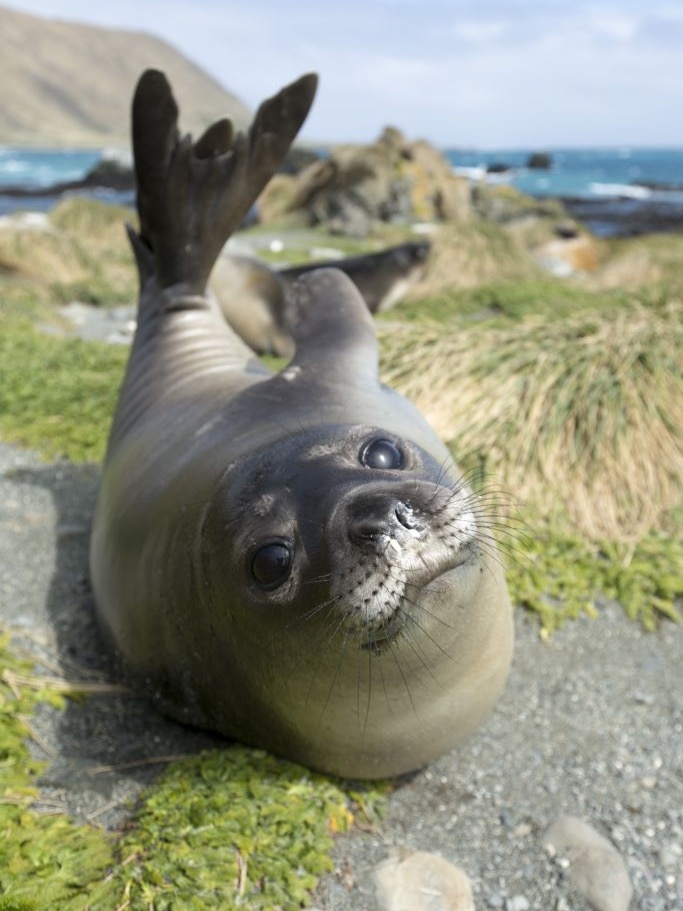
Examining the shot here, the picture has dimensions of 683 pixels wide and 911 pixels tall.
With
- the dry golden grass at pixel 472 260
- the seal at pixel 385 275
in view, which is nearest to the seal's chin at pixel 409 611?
the seal at pixel 385 275

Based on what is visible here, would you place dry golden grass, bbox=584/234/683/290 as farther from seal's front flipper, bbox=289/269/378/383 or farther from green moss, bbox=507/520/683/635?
seal's front flipper, bbox=289/269/378/383

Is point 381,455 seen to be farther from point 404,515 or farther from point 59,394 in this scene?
point 59,394

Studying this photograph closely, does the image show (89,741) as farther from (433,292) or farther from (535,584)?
(433,292)

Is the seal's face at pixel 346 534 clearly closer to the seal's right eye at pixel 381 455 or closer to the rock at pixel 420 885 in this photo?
the seal's right eye at pixel 381 455

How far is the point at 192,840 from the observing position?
104 inches

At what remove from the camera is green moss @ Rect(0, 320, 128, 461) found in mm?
5473

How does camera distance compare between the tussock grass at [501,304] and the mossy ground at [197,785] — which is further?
the tussock grass at [501,304]

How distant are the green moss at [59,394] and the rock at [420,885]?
311 cm

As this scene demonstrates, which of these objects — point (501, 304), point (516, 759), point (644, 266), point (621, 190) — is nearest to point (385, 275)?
point (501, 304)

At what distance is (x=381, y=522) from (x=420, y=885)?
3.63ft

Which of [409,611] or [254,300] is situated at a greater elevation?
[409,611]

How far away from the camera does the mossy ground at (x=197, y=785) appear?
250 centimetres

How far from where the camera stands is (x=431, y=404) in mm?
5074

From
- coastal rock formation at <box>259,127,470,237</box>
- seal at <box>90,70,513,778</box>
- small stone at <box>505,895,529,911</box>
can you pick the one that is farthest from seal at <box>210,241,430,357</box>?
coastal rock formation at <box>259,127,470,237</box>
